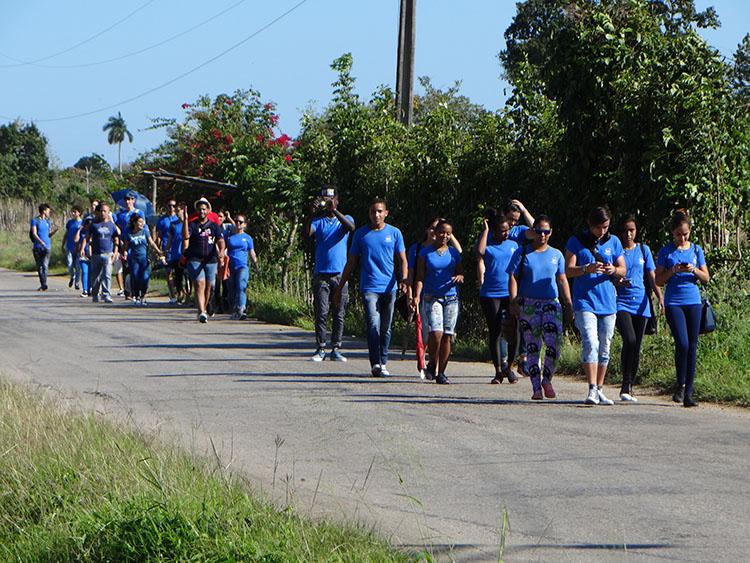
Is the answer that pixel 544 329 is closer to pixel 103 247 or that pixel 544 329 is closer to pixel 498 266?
pixel 498 266

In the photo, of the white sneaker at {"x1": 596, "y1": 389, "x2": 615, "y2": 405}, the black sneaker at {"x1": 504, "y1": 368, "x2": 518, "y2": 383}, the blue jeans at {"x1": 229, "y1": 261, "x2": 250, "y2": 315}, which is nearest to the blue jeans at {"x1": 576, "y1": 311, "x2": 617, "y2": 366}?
the white sneaker at {"x1": 596, "y1": 389, "x2": 615, "y2": 405}

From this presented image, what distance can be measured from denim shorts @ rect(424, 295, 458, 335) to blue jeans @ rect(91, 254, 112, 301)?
13.0m

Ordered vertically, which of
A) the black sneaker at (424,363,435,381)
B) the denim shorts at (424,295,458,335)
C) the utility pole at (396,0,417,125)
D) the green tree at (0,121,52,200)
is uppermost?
the green tree at (0,121,52,200)

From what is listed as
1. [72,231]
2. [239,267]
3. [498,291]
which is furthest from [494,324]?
[72,231]

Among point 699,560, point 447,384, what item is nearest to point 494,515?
point 699,560

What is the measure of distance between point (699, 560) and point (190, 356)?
10.3m

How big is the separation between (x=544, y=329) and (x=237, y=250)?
10767 millimetres

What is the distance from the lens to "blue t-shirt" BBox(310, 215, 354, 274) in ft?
50.1

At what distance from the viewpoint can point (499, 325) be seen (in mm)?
13492

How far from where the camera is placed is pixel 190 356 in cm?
1575

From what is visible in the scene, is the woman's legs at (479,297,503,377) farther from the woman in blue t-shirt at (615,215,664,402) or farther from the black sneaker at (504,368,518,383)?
the woman in blue t-shirt at (615,215,664,402)

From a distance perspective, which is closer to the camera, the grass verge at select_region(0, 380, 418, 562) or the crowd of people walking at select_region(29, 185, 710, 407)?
the grass verge at select_region(0, 380, 418, 562)

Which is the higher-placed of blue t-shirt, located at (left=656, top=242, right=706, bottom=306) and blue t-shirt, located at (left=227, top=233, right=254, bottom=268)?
blue t-shirt, located at (left=227, top=233, right=254, bottom=268)

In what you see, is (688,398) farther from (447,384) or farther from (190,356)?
(190,356)
